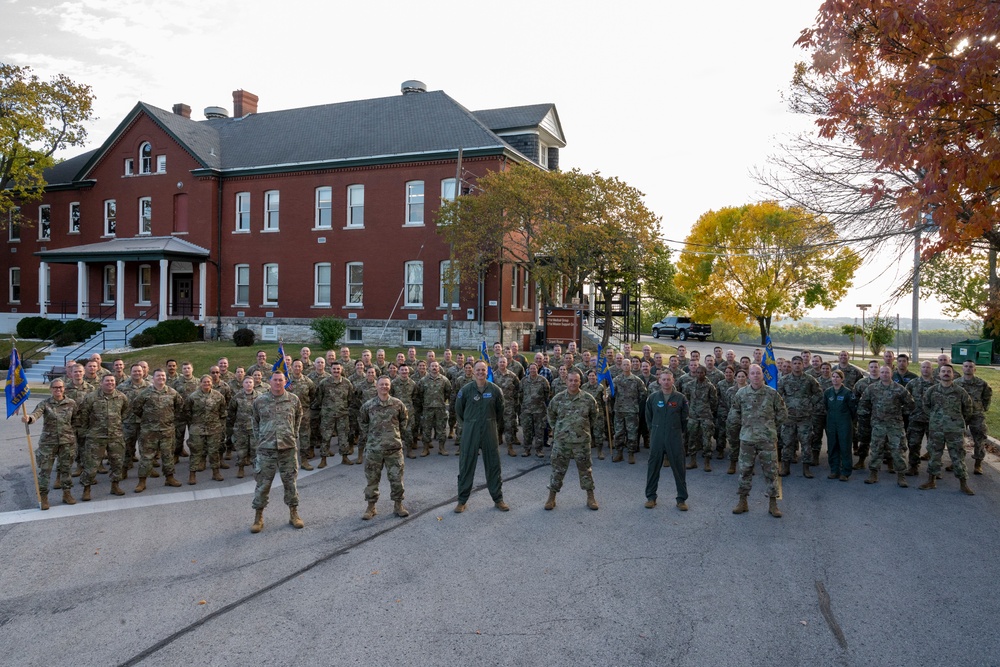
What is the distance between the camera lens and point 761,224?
143ft

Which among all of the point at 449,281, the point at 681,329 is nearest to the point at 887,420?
the point at 449,281

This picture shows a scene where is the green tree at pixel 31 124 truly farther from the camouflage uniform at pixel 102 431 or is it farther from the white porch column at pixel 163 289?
the camouflage uniform at pixel 102 431

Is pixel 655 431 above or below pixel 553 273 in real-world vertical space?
below

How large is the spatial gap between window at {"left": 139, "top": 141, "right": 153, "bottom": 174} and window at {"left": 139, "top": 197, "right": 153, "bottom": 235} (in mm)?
1556

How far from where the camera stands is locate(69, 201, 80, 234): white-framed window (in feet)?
132

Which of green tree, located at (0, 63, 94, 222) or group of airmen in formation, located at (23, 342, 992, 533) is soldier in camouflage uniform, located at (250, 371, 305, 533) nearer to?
group of airmen in formation, located at (23, 342, 992, 533)

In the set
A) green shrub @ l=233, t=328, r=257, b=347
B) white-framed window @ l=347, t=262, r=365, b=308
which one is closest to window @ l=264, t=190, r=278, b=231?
white-framed window @ l=347, t=262, r=365, b=308

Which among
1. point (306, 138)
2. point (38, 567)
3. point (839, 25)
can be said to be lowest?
point (38, 567)

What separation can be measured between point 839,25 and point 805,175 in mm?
4675

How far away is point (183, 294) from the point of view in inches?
1459

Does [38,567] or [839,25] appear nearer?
[38,567]

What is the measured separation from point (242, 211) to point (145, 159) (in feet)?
22.6

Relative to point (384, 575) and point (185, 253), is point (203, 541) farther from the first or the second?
point (185, 253)

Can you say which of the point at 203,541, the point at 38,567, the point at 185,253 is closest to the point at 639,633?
the point at 203,541
